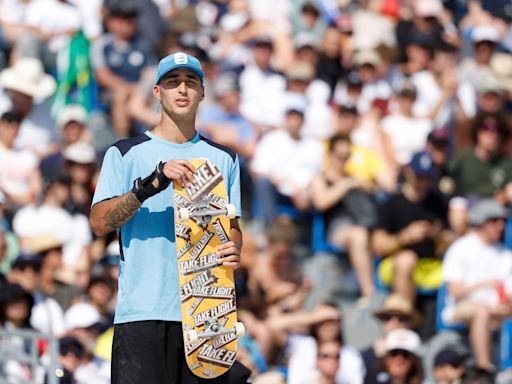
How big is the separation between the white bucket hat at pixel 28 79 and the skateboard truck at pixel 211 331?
8228 millimetres

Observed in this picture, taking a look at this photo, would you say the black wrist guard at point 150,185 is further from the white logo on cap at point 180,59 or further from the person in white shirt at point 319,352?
the person in white shirt at point 319,352

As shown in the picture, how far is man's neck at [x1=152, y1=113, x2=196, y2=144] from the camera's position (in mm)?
5859

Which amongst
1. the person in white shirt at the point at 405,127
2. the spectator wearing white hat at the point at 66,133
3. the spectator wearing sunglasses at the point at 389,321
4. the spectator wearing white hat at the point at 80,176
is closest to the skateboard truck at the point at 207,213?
the spectator wearing sunglasses at the point at 389,321

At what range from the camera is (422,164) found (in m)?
13.0

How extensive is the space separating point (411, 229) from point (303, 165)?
152 centimetres

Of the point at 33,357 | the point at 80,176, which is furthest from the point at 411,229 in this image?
the point at 33,357

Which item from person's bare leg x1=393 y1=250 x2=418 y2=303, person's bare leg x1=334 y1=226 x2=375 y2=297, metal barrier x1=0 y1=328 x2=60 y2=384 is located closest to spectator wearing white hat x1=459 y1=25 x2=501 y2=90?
person's bare leg x1=334 y1=226 x2=375 y2=297

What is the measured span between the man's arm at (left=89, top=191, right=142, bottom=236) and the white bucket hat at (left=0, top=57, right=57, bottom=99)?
26.4ft

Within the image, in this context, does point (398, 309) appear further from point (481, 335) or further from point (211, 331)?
point (211, 331)

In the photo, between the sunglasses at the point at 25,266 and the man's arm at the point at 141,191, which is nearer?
the man's arm at the point at 141,191

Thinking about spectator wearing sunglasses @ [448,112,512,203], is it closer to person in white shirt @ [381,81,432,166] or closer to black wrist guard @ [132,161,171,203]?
person in white shirt @ [381,81,432,166]

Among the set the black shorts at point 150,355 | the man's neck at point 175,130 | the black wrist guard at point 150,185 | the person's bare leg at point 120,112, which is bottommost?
the black shorts at point 150,355

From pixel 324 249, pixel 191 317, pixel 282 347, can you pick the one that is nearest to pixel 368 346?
pixel 282 347

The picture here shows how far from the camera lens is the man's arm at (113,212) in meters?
5.58
